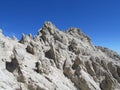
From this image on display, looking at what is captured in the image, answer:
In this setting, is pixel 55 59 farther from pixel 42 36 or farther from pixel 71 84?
pixel 42 36

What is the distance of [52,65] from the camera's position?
168ft

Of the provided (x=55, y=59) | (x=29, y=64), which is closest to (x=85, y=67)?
(x=55, y=59)

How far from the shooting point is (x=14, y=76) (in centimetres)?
3938

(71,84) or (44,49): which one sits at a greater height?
(44,49)

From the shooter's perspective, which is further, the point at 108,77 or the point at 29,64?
the point at 108,77

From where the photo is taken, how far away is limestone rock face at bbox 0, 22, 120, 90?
39906 millimetres

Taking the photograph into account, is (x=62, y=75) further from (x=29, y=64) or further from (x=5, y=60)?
(x=5, y=60)

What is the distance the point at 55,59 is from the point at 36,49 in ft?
16.2

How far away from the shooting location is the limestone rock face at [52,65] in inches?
1571

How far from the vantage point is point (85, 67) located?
5638 cm

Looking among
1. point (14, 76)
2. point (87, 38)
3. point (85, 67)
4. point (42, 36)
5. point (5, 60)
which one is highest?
point (87, 38)

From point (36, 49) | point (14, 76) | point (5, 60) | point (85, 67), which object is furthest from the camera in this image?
point (85, 67)

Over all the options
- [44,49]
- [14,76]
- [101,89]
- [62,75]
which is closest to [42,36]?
[44,49]

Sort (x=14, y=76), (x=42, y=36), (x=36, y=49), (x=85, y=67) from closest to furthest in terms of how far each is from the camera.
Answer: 1. (x=14, y=76)
2. (x=36, y=49)
3. (x=85, y=67)
4. (x=42, y=36)
